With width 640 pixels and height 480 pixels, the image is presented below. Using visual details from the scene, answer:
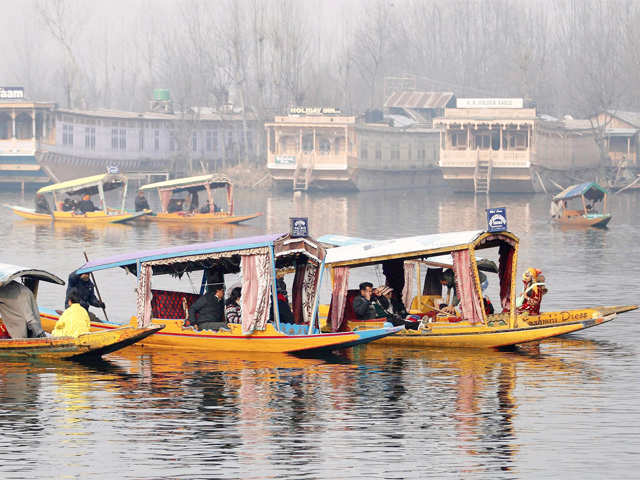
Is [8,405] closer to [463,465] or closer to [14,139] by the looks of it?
[463,465]

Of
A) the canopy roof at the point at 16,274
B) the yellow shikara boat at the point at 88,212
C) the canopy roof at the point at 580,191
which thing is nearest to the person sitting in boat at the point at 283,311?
the canopy roof at the point at 16,274

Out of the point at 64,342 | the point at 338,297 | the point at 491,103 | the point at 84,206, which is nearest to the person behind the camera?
the point at 64,342

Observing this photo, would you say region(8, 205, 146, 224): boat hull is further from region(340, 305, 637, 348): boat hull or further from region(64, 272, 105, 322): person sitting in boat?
region(340, 305, 637, 348): boat hull

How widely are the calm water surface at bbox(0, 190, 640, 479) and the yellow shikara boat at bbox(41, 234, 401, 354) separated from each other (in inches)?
13.9

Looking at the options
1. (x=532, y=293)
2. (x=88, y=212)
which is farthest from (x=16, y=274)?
Answer: (x=88, y=212)

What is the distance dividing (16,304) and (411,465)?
903cm

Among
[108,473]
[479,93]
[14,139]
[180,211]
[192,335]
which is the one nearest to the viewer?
[108,473]

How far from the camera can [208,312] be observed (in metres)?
22.6

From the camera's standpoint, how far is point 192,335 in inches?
886

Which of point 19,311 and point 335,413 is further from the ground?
point 19,311

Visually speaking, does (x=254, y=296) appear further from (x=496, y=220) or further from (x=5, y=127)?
(x=5, y=127)

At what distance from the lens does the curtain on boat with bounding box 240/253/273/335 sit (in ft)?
71.8

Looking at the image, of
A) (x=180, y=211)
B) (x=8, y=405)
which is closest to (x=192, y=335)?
(x=8, y=405)

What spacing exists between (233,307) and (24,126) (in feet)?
211
